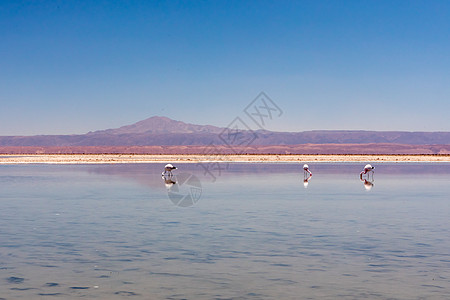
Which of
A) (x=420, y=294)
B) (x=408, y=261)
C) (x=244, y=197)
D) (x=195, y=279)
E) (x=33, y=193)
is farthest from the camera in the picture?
(x=33, y=193)

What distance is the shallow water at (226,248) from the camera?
9.40 meters

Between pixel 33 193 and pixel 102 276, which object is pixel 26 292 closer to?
pixel 102 276

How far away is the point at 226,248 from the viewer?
1239cm

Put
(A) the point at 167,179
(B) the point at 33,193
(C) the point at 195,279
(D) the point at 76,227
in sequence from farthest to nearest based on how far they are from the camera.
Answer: (A) the point at 167,179 < (B) the point at 33,193 < (D) the point at 76,227 < (C) the point at 195,279

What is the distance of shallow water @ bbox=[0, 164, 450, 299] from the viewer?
9.40m

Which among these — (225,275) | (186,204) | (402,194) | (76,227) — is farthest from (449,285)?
(402,194)

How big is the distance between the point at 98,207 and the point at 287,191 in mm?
9349

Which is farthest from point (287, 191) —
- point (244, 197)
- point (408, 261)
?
point (408, 261)

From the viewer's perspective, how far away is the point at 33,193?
25.0 metres

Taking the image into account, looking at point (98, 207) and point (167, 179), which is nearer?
point (98, 207)

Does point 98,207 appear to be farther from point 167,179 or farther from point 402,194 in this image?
point 167,179

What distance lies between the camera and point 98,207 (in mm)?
19750

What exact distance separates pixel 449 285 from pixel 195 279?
13.6 feet

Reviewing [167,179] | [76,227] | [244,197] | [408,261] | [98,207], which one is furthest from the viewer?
[167,179]
